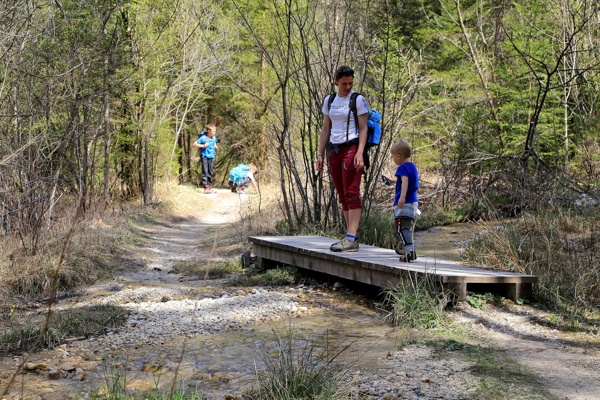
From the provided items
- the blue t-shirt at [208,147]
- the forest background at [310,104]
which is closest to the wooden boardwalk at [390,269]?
the forest background at [310,104]

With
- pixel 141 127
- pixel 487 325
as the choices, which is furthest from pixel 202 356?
pixel 141 127

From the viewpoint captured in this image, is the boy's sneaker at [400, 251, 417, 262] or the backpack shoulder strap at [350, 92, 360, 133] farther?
the backpack shoulder strap at [350, 92, 360, 133]

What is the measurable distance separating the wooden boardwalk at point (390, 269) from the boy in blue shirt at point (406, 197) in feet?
0.72

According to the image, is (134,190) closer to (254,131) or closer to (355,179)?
(254,131)

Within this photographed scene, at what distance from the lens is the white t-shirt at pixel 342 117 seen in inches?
279

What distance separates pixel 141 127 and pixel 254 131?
10241 mm

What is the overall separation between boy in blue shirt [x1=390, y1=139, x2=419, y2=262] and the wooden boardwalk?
219 millimetres

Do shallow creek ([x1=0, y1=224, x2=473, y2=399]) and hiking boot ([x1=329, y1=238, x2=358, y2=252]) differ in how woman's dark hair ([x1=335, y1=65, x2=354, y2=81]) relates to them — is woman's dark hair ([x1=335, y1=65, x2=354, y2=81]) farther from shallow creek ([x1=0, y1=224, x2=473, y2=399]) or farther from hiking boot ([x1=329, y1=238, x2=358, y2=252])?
shallow creek ([x1=0, y1=224, x2=473, y2=399])

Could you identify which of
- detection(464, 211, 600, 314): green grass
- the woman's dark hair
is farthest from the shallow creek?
the woman's dark hair

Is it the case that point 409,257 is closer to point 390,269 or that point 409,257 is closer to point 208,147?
point 390,269

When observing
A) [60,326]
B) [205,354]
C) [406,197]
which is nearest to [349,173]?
[406,197]

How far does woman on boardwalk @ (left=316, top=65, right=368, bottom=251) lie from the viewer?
23.2 feet

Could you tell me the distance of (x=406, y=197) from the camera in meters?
6.50

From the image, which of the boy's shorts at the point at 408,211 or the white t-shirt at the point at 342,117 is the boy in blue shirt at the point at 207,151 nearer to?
the white t-shirt at the point at 342,117
